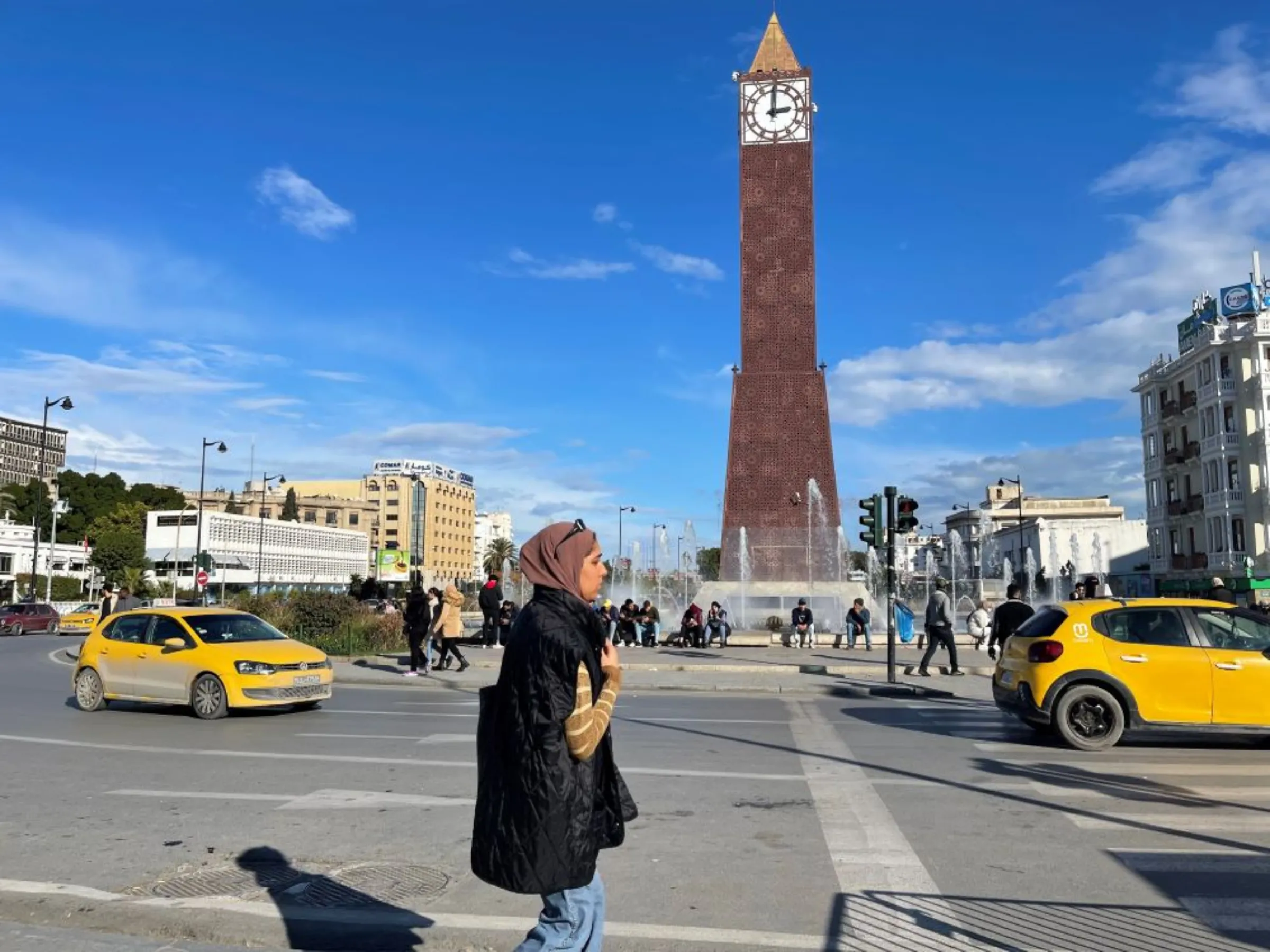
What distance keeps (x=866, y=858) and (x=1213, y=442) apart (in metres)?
58.2

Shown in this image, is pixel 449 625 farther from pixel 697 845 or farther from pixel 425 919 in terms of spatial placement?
pixel 425 919

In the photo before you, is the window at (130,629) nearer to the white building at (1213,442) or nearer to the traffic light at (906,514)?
the traffic light at (906,514)

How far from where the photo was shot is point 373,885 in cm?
551

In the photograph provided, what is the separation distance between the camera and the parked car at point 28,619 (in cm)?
4188

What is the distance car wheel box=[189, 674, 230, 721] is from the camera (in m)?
12.9

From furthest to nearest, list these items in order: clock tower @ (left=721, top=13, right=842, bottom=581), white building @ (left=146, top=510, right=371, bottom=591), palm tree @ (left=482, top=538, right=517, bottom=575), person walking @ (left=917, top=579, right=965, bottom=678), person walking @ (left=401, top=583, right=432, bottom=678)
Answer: palm tree @ (left=482, top=538, right=517, bottom=575)
white building @ (left=146, top=510, right=371, bottom=591)
clock tower @ (left=721, top=13, right=842, bottom=581)
person walking @ (left=401, top=583, right=432, bottom=678)
person walking @ (left=917, top=579, right=965, bottom=678)

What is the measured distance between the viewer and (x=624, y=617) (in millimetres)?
28656

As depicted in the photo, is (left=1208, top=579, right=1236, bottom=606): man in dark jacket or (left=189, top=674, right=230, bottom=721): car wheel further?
(left=1208, top=579, right=1236, bottom=606): man in dark jacket

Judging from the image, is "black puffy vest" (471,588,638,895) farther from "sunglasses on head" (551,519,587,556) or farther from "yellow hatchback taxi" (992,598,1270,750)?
"yellow hatchback taxi" (992,598,1270,750)

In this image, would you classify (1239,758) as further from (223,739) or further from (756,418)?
(756,418)

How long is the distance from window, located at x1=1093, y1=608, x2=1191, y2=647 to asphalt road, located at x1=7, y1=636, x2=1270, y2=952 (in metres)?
1.15

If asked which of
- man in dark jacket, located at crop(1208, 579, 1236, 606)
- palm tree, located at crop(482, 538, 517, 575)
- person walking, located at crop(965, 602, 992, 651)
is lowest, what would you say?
person walking, located at crop(965, 602, 992, 651)

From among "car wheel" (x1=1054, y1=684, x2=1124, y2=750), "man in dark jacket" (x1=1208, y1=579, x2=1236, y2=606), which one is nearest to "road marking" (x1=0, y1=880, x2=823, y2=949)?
"car wheel" (x1=1054, y1=684, x2=1124, y2=750)

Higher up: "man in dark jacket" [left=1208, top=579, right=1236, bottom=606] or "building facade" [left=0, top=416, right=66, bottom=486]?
"building facade" [left=0, top=416, right=66, bottom=486]
